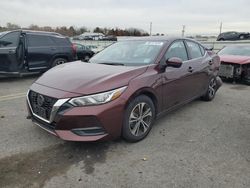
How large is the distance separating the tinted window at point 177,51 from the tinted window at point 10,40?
18.7 feet

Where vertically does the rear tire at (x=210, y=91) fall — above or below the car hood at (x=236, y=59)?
below

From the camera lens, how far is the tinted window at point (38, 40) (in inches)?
336

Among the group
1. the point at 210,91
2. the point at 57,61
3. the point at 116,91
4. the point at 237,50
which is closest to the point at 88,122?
the point at 116,91

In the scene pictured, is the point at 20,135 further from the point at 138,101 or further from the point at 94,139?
the point at 138,101

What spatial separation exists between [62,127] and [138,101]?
1.15 m

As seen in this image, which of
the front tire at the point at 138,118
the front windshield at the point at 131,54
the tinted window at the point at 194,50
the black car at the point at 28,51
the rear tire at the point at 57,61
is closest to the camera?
the front tire at the point at 138,118

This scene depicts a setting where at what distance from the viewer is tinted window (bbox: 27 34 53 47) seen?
28.0ft

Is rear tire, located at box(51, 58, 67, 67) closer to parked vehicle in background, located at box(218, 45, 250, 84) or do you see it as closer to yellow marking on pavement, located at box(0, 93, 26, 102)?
yellow marking on pavement, located at box(0, 93, 26, 102)

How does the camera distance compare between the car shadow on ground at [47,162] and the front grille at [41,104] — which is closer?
the car shadow on ground at [47,162]

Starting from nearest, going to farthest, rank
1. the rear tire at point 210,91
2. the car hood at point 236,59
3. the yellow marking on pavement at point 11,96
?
the rear tire at point 210,91, the yellow marking on pavement at point 11,96, the car hood at point 236,59

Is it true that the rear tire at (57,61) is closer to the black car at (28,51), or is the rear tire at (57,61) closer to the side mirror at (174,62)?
the black car at (28,51)

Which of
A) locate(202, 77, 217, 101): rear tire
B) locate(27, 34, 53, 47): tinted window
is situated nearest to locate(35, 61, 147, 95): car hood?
locate(202, 77, 217, 101): rear tire

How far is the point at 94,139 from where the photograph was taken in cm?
321

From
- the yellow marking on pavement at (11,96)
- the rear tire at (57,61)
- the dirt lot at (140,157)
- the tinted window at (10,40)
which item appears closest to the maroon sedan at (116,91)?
the dirt lot at (140,157)
